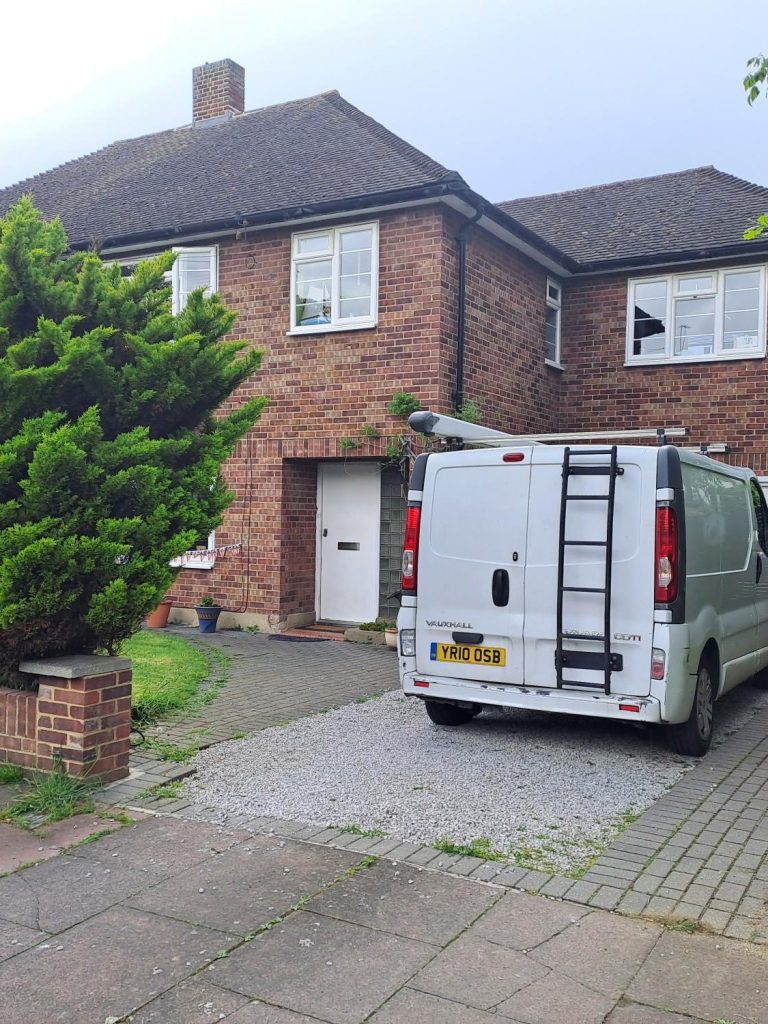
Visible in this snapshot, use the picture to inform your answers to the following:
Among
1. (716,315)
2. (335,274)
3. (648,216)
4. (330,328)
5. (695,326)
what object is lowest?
(330,328)

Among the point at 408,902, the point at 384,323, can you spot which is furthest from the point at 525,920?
the point at 384,323

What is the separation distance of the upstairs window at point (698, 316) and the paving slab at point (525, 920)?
1165 cm

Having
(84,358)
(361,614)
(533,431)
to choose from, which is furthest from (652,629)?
(533,431)

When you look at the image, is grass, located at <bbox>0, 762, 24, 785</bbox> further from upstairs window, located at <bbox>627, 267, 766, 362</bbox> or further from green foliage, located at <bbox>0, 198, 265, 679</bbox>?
upstairs window, located at <bbox>627, 267, 766, 362</bbox>

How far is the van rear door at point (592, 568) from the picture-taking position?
255 inches

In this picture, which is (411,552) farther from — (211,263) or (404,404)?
(211,263)

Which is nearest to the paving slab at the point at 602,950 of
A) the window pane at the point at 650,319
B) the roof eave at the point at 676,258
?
the roof eave at the point at 676,258

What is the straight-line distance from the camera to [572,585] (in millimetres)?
6715

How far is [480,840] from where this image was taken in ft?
16.5

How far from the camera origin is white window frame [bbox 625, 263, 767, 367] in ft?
46.3

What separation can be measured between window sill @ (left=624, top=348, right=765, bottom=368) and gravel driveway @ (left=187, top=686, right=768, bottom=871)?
7.56 meters

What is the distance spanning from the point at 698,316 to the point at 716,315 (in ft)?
1.07

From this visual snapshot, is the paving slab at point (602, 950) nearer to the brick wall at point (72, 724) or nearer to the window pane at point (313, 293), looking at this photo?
the brick wall at point (72, 724)

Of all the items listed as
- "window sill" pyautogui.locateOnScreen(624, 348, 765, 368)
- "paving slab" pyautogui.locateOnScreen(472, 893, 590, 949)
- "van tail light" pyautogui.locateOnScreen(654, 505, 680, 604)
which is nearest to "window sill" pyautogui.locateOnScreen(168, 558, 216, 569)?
"window sill" pyautogui.locateOnScreen(624, 348, 765, 368)
